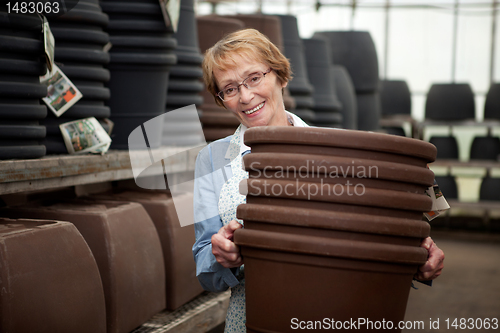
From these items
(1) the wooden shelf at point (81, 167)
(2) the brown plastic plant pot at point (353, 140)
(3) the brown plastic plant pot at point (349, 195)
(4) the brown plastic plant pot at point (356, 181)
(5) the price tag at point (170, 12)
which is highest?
(5) the price tag at point (170, 12)

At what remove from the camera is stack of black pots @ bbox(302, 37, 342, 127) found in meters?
3.01

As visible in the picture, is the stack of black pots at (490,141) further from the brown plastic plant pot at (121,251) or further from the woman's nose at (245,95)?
the woman's nose at (245,95)

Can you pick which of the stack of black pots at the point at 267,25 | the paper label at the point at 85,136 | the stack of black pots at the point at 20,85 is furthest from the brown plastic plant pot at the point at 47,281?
the stack of black pots at the point at 267,25

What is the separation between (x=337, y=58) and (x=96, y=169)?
10.1 ft

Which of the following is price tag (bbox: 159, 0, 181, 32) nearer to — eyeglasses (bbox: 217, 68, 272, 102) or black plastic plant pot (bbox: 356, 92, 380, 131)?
eyeglasses (bbox: 217, 68, 272, 102)

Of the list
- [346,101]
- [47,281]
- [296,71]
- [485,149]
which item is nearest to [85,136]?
[47,281]

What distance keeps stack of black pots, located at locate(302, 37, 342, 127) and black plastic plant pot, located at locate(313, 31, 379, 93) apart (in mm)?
953

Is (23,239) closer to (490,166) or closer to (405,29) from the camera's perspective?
(490,166)

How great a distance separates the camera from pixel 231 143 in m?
1.02

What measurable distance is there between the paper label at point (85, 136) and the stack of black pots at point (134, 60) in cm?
16

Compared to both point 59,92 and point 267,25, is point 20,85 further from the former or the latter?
point 267,25

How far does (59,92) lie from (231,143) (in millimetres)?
598

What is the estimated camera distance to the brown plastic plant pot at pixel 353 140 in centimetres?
66

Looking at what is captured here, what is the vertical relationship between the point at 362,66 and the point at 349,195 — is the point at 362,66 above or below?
above
